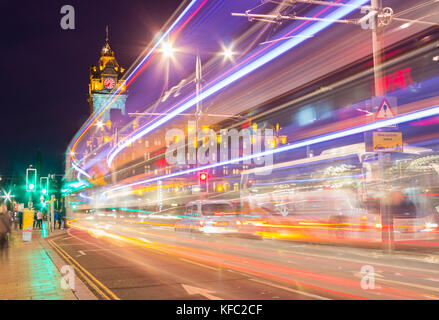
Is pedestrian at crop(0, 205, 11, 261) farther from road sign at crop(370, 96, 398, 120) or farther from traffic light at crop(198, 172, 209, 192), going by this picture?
traffic light at crop(198, 172, 209, 192)

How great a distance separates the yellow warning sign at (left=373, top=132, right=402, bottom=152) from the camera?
12500 millimetres

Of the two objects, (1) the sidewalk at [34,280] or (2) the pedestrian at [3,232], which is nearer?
(1) the sidewalk at [34,280]

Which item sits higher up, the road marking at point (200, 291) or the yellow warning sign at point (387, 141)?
the yellow warning sign at point (387, 141)

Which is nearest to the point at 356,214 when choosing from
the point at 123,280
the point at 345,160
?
the point at 345,160

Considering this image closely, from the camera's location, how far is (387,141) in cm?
1253

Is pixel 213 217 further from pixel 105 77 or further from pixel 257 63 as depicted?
pixel 105 77

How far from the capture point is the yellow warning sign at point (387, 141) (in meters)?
12.5

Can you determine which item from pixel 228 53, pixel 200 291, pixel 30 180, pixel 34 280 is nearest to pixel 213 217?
pixel 228 53

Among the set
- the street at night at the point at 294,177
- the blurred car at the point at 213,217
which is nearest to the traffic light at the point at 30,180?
the street at night at the point at 294,177

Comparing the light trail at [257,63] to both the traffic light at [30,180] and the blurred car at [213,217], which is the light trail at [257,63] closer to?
the blurred car at [213,217]

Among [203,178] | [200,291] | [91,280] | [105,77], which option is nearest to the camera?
[200,291]

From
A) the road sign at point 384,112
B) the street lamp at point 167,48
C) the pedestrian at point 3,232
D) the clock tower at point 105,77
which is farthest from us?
the clock tower at point 105,77

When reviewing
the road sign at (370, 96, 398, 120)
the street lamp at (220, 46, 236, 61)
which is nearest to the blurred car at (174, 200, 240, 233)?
the street lamp at (220, 46, 236, 61)

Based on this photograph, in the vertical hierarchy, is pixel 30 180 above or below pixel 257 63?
below
